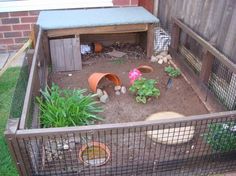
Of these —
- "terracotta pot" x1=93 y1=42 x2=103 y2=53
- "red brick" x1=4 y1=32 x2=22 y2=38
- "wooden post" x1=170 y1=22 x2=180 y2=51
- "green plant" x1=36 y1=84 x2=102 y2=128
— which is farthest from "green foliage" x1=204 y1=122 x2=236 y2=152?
"red brick" x1=4 y1=32 x2=22 y2=38

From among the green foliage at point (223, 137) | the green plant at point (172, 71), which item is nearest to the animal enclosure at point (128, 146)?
the green foliage at point (223, 137)

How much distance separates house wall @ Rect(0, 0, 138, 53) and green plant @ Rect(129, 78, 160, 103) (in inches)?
65.6

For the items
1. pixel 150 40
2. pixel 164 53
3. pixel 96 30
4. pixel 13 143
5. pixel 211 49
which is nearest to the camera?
pixel 13 143

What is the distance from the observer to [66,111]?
241cm

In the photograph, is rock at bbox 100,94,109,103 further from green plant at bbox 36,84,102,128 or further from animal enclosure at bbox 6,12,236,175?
animal enclosure at bbox 6,12,236,175

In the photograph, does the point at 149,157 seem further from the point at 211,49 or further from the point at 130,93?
the point at 211,49

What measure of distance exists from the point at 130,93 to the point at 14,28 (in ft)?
6.93

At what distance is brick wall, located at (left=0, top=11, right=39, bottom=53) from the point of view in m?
3.92

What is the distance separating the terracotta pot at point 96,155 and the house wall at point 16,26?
100 inches

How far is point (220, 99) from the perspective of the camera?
265 cm

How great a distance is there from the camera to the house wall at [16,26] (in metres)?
3.92

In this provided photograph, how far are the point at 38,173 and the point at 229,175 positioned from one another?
137 cm

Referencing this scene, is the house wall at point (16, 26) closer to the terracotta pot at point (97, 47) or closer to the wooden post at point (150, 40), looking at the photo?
the terracotta pot at point (97, 47)

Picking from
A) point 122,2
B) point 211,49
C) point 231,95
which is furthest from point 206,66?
point 122,2
